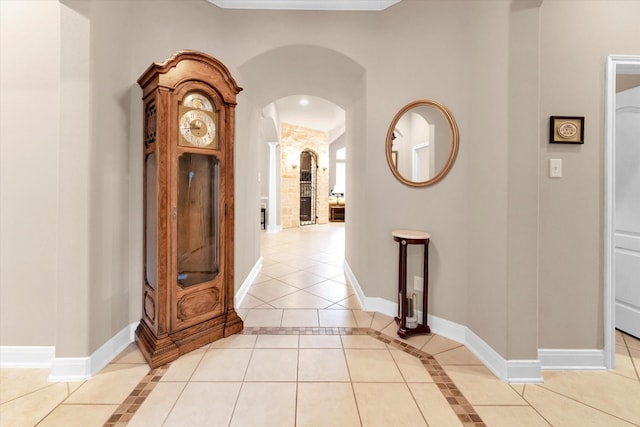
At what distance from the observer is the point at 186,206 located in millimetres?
2129

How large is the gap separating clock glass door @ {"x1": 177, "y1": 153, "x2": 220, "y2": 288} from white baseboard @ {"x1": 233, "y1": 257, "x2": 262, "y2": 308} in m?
0.63

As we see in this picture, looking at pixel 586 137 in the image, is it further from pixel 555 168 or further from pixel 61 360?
pixel 61 360

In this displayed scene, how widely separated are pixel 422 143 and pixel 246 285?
8.12ft

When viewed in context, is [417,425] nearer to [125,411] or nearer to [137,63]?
[125,411]

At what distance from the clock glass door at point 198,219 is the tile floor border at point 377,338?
61 cm

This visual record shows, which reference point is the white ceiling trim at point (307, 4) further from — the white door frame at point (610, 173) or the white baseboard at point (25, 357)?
the white baseboard at point (25, 357)

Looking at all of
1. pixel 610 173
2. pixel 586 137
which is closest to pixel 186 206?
pixel 586 137

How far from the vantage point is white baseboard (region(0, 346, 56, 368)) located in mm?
1889

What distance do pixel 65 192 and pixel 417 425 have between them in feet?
7.97

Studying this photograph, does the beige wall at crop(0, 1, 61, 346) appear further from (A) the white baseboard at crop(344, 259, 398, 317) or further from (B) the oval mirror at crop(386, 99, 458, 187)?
(B) the oval mirror at crop(386, 99, 458, 187)

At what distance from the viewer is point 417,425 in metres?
1.44

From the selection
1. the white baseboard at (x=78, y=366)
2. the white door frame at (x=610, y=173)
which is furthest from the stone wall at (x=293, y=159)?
the white door frame at (x=610, y=173)

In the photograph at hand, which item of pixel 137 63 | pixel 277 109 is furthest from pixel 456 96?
pixel 277 109

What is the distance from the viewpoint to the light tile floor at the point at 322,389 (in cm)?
149
